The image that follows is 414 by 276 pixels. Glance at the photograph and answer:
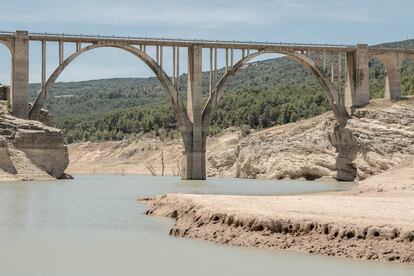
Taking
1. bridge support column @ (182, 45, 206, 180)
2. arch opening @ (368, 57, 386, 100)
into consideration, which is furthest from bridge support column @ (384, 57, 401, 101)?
arch opening @ (368, 57, 386, 100)

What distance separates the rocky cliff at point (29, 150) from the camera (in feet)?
210

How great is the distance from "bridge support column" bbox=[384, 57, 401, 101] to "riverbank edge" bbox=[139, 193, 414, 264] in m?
61.1

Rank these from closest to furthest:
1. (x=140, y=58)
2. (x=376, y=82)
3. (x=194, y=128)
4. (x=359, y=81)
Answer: (x=140, y=58) < (x=194, y=128) < (x=359, y=81) < (x=376, y=82)

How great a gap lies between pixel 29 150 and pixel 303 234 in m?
47.6

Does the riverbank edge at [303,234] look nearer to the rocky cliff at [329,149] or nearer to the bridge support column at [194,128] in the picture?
the rocky cliff at [329,149]

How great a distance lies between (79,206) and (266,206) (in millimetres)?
12334

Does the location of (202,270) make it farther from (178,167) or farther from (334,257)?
(178,167)

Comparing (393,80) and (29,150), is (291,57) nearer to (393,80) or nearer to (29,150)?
(393,80)

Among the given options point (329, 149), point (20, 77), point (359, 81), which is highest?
point (359, 81)

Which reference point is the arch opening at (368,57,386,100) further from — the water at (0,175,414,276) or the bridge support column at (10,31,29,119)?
the water at (0,175,414,276)

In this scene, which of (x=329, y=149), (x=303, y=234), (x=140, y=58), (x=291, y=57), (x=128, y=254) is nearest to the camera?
(x=128, y=254)

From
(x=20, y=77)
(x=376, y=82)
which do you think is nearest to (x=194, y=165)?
(x=20, y=77)

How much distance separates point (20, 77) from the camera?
235ft

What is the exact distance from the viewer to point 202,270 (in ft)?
64.8
